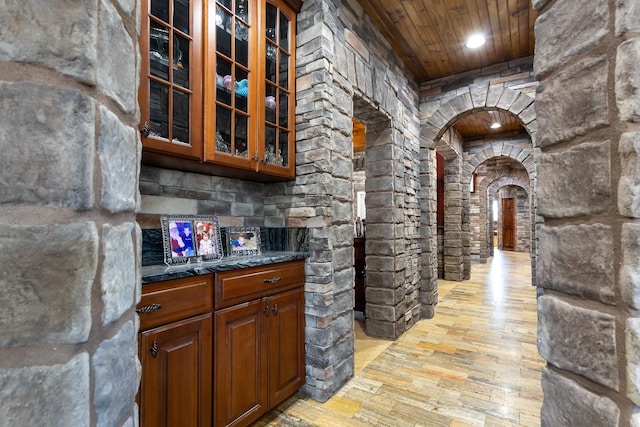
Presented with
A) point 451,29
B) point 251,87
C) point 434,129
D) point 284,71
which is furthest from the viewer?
point 434,129

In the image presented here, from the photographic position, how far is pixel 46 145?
42 cm

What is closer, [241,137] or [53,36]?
[53,36]

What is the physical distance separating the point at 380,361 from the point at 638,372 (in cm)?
223

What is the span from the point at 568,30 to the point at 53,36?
902mm

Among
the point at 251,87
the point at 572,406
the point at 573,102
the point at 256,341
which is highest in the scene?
the point at 251,87

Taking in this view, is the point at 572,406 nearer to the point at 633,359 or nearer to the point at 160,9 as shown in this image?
the point at 633,359

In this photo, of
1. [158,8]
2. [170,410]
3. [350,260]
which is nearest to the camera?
[170,410]

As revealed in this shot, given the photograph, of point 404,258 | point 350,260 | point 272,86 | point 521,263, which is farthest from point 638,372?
point 521,263

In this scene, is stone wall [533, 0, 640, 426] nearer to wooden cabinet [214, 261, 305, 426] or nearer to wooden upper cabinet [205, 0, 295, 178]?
wooden cabinet [214, 261, 305, 426]

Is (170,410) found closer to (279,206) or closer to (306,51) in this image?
(279,206)

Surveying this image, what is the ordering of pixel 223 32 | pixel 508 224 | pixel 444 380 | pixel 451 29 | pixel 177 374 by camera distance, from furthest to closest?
1. pixel 508 224
2. pixel 451 29
3. pixel 444 380
4. pixel 223 32
5. pixel 177 374

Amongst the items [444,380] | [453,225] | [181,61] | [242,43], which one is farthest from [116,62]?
[453,225]

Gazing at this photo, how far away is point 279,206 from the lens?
2.18 metres

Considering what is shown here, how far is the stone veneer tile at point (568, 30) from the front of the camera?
1.88ft
